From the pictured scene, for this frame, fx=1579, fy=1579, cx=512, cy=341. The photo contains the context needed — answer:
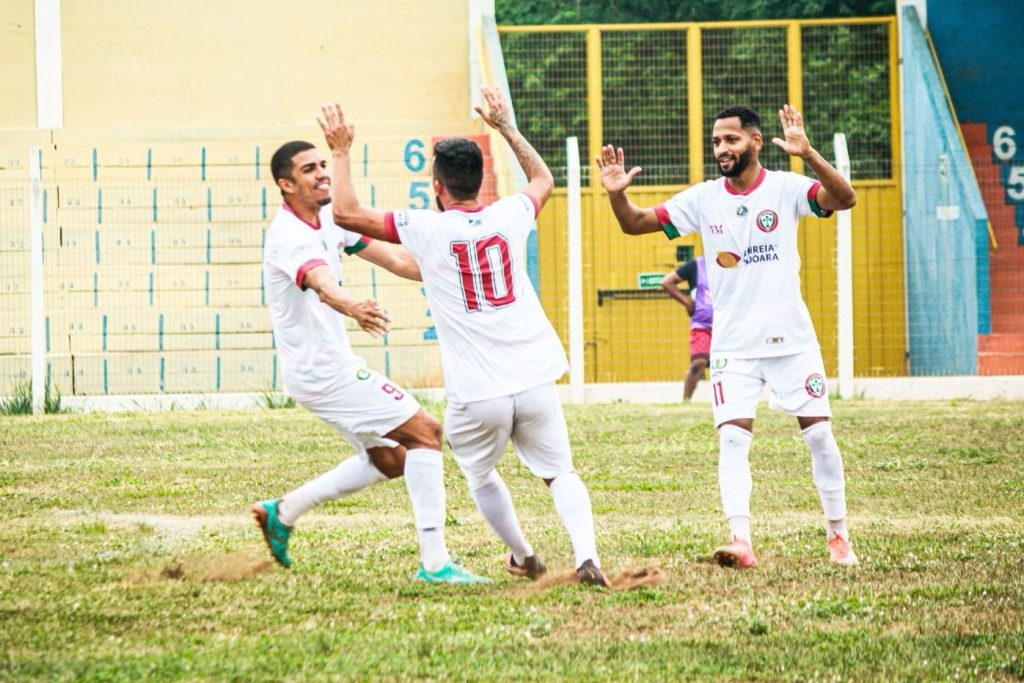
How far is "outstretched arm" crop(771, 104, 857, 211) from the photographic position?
6742 millimetres

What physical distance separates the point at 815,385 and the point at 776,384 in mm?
173

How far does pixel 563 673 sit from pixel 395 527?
3618 mm

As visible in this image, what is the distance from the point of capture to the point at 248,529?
8.12m

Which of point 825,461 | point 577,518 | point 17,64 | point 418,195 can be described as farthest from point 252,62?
point 577,518

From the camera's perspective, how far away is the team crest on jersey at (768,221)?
698cm

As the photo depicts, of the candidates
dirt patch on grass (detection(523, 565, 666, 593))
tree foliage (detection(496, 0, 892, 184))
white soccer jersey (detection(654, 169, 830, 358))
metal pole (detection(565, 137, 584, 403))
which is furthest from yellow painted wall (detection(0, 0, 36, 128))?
dirt patch on grass (detection(523, 565, 666, 593))

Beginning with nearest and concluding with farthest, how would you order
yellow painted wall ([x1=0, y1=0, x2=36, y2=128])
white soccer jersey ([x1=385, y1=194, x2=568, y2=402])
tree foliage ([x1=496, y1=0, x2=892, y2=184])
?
1. white soccer jersey ([x1=385, y1=194, x2=568, y2=402])
2. tree foliage ([x1=496, y1=0, x2=892, y2=184])
3. yellow painted wall ([x1=0, y1=0, x2=36, y2=128])

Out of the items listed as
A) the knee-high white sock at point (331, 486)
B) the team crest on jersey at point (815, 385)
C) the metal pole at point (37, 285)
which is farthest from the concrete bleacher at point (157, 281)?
the team crest on jersey at point (815, 385)

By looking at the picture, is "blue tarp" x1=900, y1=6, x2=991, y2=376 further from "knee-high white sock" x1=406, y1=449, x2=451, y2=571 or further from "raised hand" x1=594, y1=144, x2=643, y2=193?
"knee-high white sock" x1=406, y1=449, x2=451, y2=571

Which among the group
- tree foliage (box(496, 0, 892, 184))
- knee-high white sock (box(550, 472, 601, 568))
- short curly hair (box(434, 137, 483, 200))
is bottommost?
knee-high white sock (box(550, 472, 601, 568))

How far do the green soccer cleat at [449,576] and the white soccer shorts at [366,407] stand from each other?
26.2 inches

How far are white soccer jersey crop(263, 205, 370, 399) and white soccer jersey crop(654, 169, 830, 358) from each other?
165cm

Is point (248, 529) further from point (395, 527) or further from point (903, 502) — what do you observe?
point (903, 502)

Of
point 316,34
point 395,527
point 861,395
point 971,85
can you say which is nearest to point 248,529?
point 395,527
